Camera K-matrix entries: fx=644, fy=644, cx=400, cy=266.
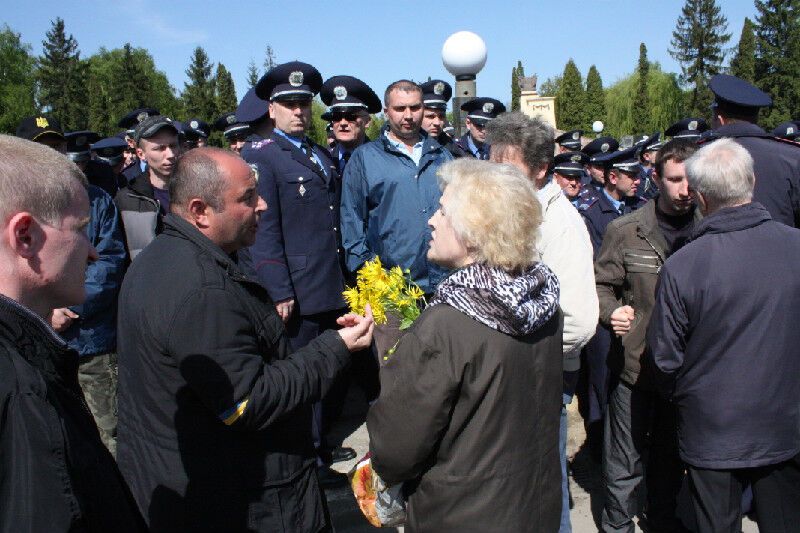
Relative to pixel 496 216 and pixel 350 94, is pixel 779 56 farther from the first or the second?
pixel 496 216

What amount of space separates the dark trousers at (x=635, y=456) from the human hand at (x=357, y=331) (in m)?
1.87

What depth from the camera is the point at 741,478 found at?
298cm

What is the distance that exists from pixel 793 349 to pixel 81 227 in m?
2.83

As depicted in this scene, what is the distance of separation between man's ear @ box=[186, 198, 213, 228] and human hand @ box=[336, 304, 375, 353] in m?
0.63

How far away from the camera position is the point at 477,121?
24.2 ft

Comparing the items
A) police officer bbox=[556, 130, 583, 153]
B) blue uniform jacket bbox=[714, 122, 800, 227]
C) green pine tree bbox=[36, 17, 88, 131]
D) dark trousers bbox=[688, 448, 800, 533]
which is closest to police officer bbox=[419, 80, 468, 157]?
blue uniform jacket bbox=[714, 122, 800, 227]

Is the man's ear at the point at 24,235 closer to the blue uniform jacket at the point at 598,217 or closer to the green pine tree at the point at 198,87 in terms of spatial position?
the blue uniform jacket at the point at 598,217

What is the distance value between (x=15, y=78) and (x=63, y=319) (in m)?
76.6

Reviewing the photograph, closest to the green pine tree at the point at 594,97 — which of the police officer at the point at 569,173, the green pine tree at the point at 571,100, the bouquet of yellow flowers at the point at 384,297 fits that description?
the green pine tree at the point at 571,100

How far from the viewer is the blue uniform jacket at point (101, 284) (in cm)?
395

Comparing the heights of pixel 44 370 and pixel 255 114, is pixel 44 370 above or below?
below

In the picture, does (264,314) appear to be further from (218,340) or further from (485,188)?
(485,188)

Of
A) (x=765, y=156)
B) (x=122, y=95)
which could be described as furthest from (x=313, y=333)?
(x=122, y=95)

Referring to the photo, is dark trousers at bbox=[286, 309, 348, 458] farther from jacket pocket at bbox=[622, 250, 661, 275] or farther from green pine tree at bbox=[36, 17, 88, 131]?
green pine tree at bbox=[36, 17, 88, 131]
